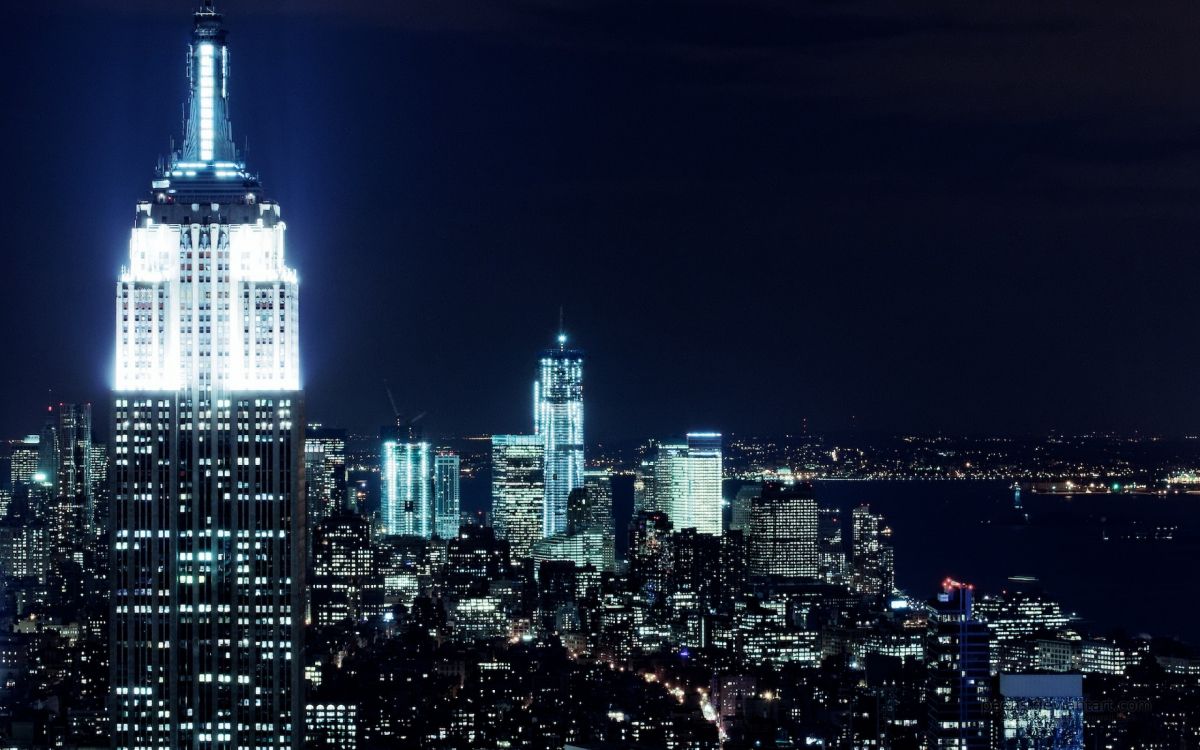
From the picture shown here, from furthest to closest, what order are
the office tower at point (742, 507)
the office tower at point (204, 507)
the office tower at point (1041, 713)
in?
the office tower at point (742, 507) < the office tower at point (1041, 713) < the office tower at point (204, 507)

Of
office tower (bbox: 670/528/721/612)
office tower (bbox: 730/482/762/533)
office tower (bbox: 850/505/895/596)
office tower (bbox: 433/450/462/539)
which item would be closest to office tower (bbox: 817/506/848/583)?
office tower (bbox: 850/505/895/596)

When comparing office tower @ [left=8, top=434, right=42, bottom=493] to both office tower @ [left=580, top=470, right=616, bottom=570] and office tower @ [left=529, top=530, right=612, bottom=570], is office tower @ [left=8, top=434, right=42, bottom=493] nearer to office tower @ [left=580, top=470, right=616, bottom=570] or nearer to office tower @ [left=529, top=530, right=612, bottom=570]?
office tower @ [left=529, top=530, right=612, bottom=570]

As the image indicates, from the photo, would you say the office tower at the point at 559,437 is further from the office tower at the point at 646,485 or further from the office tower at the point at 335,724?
the office tower at the point at 335,724

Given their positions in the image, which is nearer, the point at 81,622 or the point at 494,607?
the point at 81,622

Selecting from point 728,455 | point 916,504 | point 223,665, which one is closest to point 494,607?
point 728,455

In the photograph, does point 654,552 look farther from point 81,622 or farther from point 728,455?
point 81,622

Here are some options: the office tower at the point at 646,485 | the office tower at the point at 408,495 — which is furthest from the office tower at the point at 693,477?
the office tower at the point at 408,495
